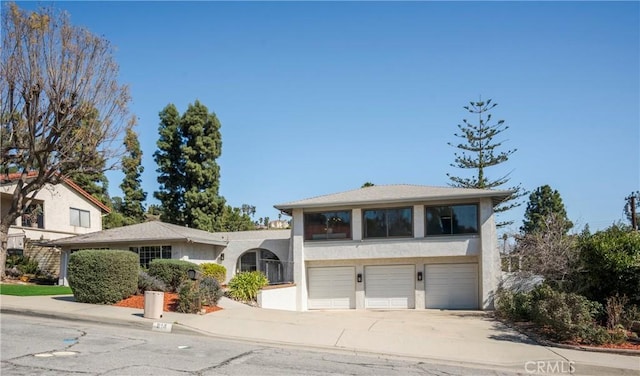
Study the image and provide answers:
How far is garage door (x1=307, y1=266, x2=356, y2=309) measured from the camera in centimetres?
2395

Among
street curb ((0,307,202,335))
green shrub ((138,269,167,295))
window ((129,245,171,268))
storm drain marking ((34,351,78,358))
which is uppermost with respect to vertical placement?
window ((129,245,171,268))

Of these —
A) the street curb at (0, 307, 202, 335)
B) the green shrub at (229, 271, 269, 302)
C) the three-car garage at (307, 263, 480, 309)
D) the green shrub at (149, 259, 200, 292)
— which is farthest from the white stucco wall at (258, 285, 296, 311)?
the street curb at (0, 307, 202, 335)

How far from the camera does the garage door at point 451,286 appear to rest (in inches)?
896

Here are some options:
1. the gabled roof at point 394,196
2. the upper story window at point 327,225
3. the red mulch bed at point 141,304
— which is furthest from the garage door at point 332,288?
the red mulch bed at point 141,304

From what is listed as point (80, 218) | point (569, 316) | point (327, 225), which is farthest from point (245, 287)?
point (80, 218)

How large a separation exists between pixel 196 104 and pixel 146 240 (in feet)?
57.7

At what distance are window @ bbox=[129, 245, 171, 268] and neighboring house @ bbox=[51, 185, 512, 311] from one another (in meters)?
0.05

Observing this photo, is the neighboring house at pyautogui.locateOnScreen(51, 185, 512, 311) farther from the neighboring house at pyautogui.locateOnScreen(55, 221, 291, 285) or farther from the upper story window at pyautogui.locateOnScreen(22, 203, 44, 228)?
the upper story window at pyautogui.locateOnScreen(22, 203, 44, 228)

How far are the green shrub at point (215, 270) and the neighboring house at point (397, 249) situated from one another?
4.14m

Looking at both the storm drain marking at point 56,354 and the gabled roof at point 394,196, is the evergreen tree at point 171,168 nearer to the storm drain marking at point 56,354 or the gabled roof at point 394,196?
the gabled roof at point 394,196

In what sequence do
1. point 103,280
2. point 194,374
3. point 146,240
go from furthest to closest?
point 146,240 < point 103,280 < point 194,374

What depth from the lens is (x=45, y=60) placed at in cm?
2119

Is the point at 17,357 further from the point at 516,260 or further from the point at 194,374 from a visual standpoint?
the point at 516,260

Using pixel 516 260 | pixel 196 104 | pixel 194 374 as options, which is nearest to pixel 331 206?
pixel 516 260
